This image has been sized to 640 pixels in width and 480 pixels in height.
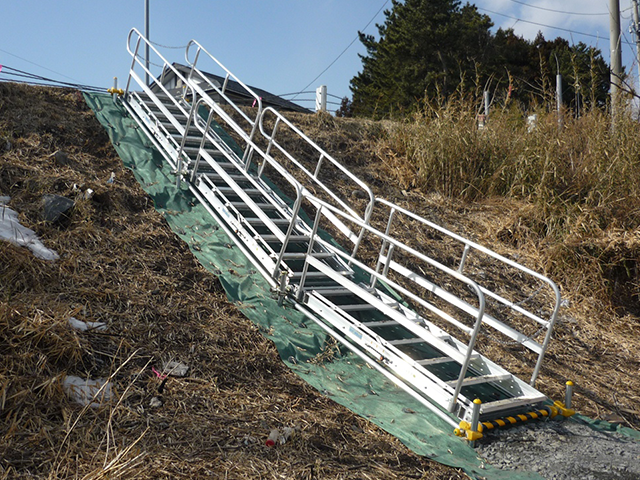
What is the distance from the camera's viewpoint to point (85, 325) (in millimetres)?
3715

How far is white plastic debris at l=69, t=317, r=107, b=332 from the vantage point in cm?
363

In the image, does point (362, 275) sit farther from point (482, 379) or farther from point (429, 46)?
point (429, 46)

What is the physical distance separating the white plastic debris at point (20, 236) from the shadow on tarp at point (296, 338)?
4.49 ft

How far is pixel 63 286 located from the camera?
4.16 m

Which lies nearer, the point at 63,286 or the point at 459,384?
the point at 459,384

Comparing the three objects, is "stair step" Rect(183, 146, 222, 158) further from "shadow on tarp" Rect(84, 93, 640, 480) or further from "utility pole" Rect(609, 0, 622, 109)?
"utility pole" Rect(609, 0, 622, 109)

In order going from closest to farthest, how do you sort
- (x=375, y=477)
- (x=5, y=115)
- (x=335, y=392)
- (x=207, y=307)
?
(x=375, y=477)
(x=335, y=392)
(x=207, y=307)
(x=5, y=115)

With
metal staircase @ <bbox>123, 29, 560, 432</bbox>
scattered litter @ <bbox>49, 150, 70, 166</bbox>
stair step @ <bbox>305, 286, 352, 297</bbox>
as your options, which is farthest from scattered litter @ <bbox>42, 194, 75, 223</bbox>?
stair step @ <bbox>305, 286, 352, 297</bbox>

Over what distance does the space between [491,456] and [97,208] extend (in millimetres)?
4304

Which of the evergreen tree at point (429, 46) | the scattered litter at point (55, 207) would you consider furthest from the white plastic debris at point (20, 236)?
the evergreen tree at point (429, 46)

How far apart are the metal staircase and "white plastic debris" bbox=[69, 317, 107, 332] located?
169 cm

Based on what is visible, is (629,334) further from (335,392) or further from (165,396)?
(165,396)

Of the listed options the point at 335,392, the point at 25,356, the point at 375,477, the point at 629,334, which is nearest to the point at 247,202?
the point at 335,392

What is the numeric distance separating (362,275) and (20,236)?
3.36 m
